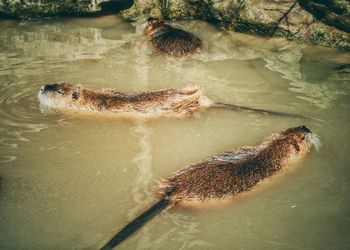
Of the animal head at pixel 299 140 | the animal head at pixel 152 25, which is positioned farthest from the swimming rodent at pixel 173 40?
the animal head at pixel 299 140

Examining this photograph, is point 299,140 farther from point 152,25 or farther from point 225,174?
point 152,25

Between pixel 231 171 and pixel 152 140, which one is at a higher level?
pixel 231 171

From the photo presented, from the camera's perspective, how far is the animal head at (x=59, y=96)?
383 cm

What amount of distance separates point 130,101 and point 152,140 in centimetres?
51

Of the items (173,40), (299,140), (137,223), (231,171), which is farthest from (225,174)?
(173,40)

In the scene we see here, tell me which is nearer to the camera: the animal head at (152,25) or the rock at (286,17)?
the rock at (286,17)

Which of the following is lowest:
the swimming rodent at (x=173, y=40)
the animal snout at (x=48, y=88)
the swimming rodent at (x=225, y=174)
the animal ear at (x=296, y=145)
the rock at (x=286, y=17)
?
the swimming rodent at (x=225, y=174)

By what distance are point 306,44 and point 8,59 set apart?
3822 millimetres

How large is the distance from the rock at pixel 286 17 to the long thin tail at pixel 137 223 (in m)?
3.51

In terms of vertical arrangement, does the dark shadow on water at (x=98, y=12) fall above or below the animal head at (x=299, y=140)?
above

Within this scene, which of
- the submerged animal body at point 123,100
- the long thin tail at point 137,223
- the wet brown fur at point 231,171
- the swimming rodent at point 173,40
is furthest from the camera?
the swimming rodent at point 173,40

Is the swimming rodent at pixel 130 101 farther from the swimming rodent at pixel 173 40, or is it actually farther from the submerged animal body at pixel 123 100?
the swimming rodent at pixel 173 40

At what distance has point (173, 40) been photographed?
5.00m

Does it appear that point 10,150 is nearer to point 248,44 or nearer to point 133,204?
point 133,204
